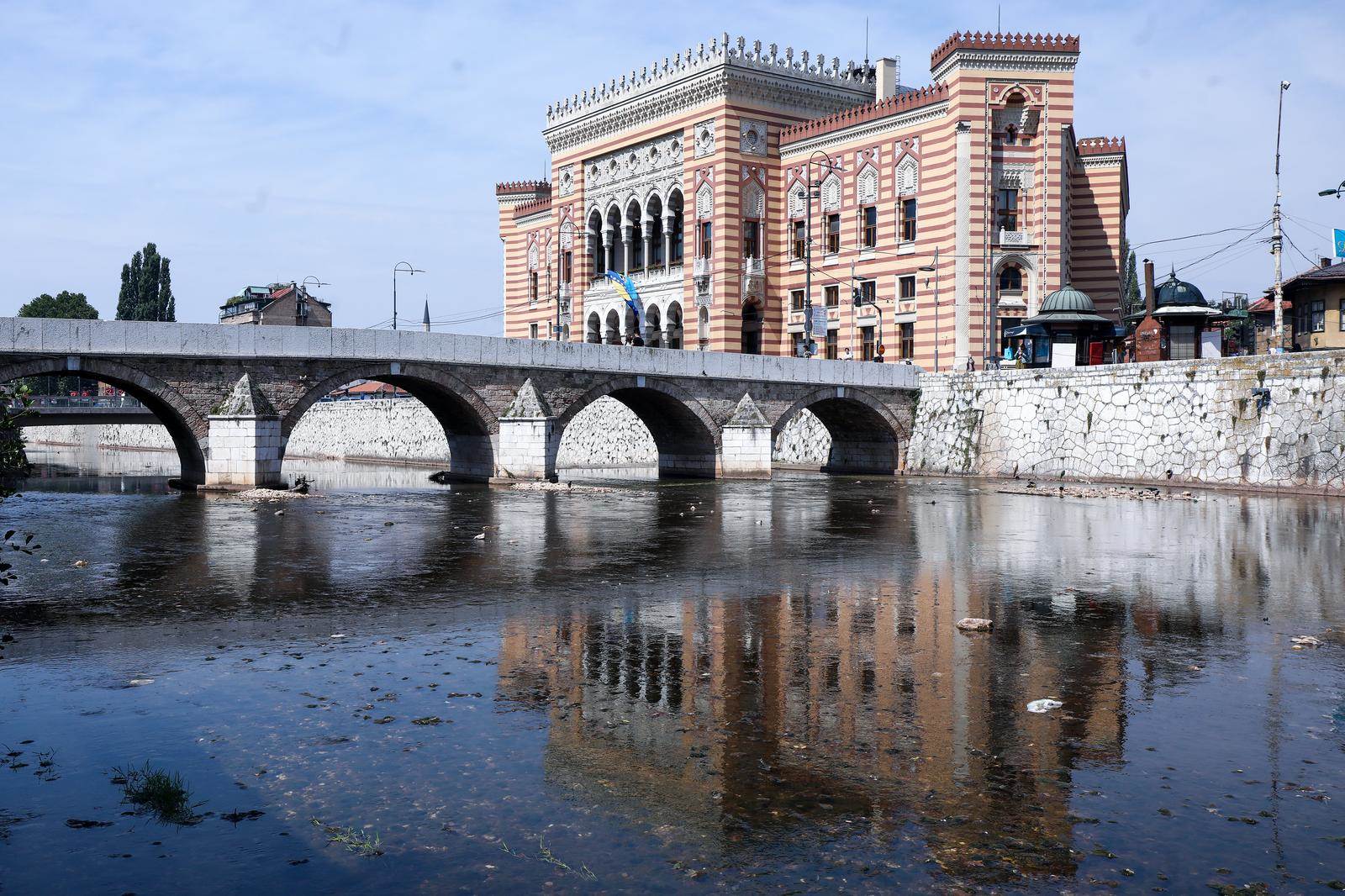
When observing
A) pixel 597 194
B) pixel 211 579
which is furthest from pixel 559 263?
pixel 211 579

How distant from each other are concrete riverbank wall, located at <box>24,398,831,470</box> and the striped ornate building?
453 cm

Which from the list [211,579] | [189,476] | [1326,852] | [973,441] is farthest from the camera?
[973,441]

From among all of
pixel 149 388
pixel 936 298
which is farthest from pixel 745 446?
pixel 149 388

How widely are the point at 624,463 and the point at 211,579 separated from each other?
4065cm

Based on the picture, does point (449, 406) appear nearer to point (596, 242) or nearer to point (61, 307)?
point (596, 242)

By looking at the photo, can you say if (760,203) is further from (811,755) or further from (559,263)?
(811,755)

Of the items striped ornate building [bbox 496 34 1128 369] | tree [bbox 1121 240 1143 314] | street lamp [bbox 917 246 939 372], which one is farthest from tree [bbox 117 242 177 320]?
tree [bbox 1121 240 1143 314]

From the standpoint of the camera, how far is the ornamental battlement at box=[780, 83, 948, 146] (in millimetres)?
A: 48594

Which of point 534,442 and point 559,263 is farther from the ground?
point 559,263

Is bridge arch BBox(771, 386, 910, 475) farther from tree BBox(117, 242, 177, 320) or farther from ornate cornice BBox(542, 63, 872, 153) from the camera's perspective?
tree BBox(117, 242, 177, 320)

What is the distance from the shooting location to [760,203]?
5481 cm

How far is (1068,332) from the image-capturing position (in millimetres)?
42719

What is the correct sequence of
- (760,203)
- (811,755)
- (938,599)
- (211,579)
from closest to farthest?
(811,755), (938,599), (211,579), (760,203)

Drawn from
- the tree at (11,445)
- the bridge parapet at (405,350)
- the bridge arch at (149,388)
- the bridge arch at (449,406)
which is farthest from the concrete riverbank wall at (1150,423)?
the tree at (11,445)
